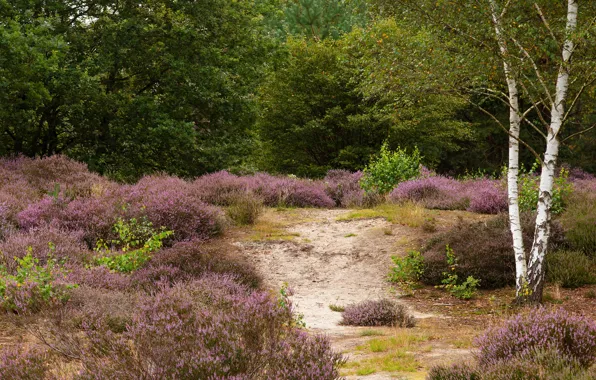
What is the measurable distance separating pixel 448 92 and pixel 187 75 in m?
10.5

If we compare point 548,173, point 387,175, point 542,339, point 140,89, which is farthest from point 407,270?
point 140,89

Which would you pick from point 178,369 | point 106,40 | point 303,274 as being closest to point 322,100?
point 106,40

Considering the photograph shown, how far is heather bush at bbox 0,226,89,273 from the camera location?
30.2ft

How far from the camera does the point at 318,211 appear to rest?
15.3m

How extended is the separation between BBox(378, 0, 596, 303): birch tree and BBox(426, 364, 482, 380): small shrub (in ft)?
14.0

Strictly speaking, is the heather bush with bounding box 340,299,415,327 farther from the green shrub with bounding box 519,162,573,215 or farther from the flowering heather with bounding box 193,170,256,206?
the flowering heather with bounding box 193,170,256,206

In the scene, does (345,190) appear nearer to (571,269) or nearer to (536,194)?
(536,194)

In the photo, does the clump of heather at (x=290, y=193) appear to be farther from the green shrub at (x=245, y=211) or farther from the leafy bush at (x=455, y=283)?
the leafy bush at (x=455, y=283)

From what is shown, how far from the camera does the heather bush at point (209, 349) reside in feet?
11.9

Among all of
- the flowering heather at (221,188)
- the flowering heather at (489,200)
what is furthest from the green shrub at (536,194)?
the flowering heather at (221,188)

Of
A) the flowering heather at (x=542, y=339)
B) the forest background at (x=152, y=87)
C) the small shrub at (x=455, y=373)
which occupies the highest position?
the forest background at (x=152, y=87)

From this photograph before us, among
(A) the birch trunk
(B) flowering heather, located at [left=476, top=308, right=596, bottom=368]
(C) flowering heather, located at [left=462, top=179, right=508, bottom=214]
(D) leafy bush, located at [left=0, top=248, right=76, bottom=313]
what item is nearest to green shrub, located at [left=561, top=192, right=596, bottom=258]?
(C) flowering heather, located at [left=462, top=179, right=508, bottom=214]

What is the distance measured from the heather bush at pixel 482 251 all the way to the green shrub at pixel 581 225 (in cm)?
23

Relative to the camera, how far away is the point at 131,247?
11953mm
